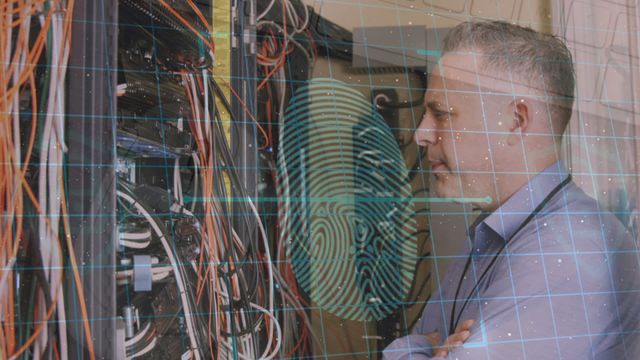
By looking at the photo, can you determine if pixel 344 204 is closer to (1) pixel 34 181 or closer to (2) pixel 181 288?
(2) pixel 181 288

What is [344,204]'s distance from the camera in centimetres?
98

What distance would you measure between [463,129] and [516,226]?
17 centimetres

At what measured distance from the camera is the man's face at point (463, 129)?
992mm

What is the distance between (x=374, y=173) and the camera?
3.25 ft

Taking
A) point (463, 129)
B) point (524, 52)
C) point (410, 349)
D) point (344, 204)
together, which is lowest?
point (410, 349)

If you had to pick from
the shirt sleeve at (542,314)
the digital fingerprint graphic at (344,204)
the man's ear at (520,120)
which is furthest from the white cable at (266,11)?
the shirt sleeve at (542,314)

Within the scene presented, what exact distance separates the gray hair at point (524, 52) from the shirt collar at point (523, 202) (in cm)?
8

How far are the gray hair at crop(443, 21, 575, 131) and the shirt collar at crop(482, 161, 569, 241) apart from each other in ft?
0.26

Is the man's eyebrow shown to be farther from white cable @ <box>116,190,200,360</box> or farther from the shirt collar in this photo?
white cable @ <box>116,190,200,360</box>

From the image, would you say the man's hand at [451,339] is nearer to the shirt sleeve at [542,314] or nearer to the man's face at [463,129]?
the shirt sleeve at [542,314]

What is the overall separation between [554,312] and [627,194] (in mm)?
250

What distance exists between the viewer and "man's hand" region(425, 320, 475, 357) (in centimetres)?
95

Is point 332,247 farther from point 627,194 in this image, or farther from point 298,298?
point 627,194

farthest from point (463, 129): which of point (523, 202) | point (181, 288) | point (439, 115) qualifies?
point (181, 288)
